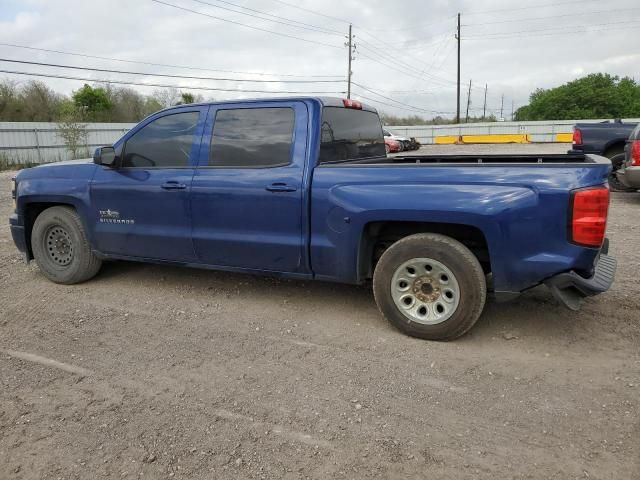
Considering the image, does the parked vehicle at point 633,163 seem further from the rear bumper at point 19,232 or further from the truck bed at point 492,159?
the rear bumper at point 19,232

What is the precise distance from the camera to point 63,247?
559 centimetres

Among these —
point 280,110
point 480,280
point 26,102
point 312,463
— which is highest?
point 26,102

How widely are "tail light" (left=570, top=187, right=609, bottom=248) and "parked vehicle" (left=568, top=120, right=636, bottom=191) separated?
9.15 meters

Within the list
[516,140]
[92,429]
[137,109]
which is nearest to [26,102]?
[137,109]

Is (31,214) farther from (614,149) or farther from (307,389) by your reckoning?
(614,149)

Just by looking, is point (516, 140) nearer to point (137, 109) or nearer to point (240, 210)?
point (137, 109)

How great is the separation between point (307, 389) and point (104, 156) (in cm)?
304

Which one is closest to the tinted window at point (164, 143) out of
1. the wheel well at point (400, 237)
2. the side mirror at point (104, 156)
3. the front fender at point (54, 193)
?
the side mirror at point (104, 156)

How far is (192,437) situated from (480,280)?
7.11ft

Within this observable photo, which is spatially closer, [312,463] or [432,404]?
[312,463]

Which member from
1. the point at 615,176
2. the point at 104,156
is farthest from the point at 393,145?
the point at 104,156

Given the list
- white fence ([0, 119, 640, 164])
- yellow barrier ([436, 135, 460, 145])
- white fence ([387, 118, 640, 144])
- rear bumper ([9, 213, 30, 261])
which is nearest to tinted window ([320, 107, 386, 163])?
rear bumper ([9, 213, 30, 261])

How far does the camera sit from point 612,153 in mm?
11836

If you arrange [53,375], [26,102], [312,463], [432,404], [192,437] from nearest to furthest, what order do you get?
[312,463] < [192,437] < [432,404] < [53,375] < [26,102]
